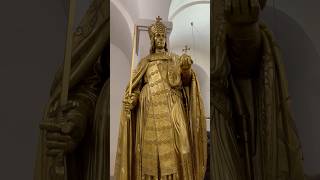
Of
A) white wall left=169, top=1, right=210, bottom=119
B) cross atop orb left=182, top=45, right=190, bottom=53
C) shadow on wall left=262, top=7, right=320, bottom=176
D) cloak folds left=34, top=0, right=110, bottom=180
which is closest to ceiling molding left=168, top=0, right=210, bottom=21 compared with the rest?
white wall left=169, top=1, right=210, bottom=119

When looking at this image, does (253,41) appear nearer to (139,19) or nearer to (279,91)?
(279,91)

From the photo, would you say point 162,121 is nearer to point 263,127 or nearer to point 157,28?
point 157,28

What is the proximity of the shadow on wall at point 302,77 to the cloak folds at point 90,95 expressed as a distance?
28.4 inches

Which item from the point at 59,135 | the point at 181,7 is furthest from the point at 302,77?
the point at 59,135

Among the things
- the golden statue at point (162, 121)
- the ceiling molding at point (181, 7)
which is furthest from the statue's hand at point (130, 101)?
the ceiling molding at point (181, 7)

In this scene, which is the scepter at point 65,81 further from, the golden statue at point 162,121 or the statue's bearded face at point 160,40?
the statue's bearded face at point 160,40

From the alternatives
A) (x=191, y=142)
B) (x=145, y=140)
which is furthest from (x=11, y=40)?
(x=191, y=142)

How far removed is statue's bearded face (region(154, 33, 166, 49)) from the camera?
2.54 m

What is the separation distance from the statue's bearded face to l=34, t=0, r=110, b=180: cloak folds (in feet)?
2.38

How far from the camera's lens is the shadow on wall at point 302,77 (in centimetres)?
216

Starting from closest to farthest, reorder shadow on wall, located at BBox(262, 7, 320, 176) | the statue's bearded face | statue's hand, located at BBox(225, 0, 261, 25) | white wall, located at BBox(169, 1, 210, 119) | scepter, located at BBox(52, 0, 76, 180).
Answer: scepter, located at BBox(52, 0, 76, 180) < statue's hand, located at BBox(225, 0, 261, 25) < shadow on wall, located at BBox(262, 7, 320, 176) < white wall, located at BBox(169, 1, 210, 119) < the statue's bearded face

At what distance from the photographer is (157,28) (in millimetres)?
2492

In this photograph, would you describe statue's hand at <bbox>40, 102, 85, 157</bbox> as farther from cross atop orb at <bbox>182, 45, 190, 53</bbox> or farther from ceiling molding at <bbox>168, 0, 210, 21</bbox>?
cross atop orb at <bbox>182, 45, 190, 53</bbox>

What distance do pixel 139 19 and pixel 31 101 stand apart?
561 mm
